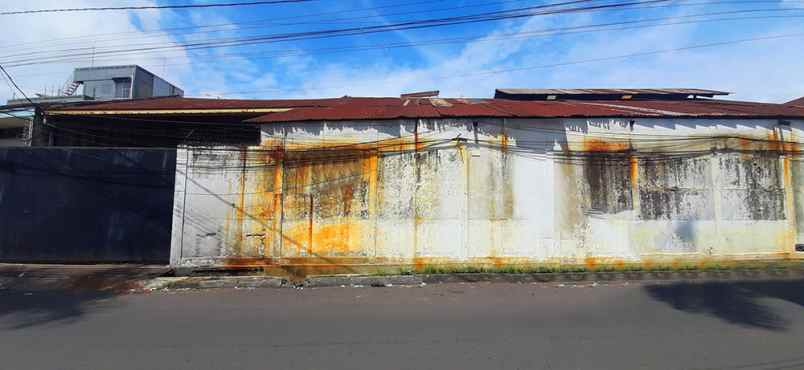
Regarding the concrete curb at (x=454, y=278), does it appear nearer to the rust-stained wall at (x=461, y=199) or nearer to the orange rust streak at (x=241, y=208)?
the rust-stained wall at (x=461, y=199)

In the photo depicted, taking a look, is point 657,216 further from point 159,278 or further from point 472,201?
point 159,278

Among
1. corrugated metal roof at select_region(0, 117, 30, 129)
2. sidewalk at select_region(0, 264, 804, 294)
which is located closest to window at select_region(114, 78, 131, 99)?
corrugated metal roof at select_region(0, 117, 30, 129)

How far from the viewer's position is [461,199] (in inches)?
353

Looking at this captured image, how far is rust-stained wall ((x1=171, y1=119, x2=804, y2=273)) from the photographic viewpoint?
8.91m

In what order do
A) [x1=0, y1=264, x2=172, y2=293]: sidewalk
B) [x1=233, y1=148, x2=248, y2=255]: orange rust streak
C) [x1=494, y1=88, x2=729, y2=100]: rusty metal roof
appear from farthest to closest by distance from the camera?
[x1=494, y1=88, x2=729, y2=100]: rusty metal roof → [x1=233, y1=148, x2=248, y2=255]: orange rust streak → [x1=0, y1=264, x2=172, y2=293]: sidewalk

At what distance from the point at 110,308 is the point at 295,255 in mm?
3274

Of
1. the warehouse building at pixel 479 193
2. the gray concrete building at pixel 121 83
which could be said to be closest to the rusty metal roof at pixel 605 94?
the warehouse building at pixel 479 193

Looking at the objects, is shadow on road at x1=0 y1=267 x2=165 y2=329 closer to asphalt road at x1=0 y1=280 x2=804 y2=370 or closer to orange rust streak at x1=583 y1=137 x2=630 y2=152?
asphalt road at x1=0 y1=280 x2=804 y2=370

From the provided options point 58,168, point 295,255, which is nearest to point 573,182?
point 295,255

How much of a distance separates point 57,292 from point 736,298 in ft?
36.3

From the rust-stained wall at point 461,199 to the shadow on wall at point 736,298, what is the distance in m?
1.40

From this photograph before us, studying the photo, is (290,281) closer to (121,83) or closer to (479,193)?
(479,193)

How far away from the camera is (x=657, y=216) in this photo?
30.2 ft

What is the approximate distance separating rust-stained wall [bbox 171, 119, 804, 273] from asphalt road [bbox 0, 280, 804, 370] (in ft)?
4.40
